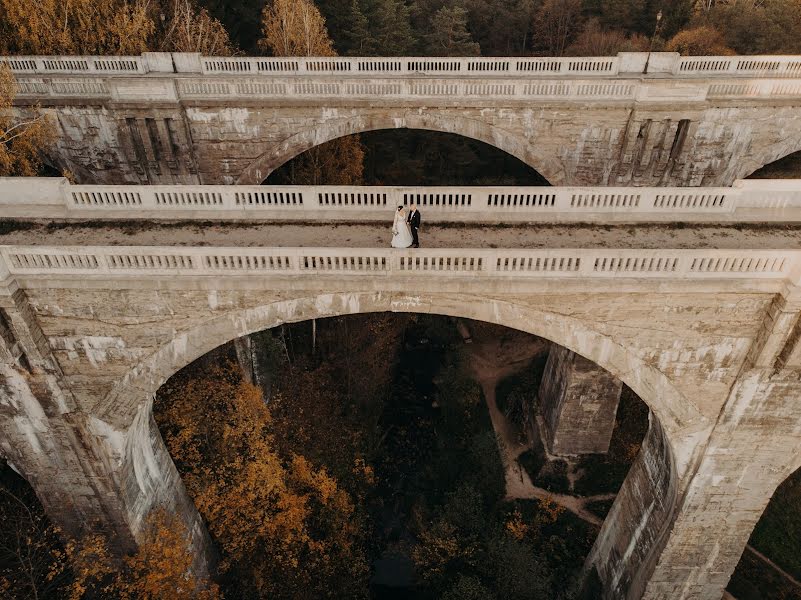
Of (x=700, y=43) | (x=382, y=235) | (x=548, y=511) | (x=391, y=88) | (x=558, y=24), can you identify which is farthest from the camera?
(x=558, y=24)

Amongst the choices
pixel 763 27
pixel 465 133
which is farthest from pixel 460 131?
pixel 763 27

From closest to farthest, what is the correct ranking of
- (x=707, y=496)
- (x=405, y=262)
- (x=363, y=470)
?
(x=405, y=262) < (x=707, y=496) < (x=363, y=470)

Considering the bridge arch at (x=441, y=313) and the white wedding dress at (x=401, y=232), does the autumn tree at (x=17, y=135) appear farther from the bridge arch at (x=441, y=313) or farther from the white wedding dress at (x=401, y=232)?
the white wedding dress at (x=401, y=232)

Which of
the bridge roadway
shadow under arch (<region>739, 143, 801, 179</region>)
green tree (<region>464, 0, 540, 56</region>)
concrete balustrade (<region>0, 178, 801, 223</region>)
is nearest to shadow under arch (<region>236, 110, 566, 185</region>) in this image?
concrete balustrade (<region>0, 178, 801, 223</region>)

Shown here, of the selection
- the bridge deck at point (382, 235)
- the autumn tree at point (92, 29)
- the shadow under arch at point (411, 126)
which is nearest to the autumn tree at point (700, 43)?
the shadow under arch at point (411, 126)

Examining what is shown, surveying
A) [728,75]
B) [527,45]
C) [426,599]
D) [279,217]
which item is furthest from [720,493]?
[527,45]

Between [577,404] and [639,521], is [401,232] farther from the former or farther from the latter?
[577,404]

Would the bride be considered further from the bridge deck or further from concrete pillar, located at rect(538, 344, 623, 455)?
concrete pillar, located at rect(538, 344, 623, 455)

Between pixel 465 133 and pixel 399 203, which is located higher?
pixel 399 203
